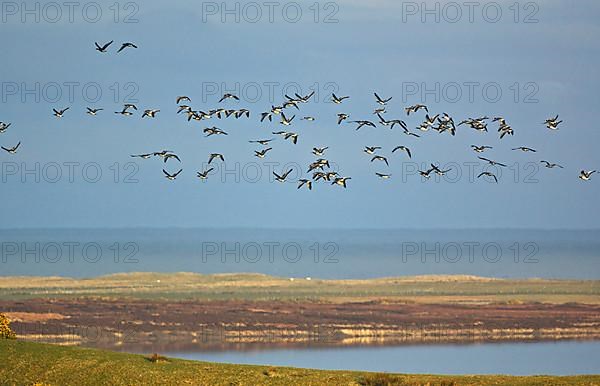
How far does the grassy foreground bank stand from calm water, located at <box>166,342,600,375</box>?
756 inches

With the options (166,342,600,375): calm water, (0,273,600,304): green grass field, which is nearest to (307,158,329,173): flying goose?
(166,342,600,375): calm water

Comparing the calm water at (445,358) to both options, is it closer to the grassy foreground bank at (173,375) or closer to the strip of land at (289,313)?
the strip of land at (289,313)

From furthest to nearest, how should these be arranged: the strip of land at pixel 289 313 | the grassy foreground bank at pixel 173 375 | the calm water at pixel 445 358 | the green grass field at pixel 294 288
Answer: the green grass field at pixel 294 288, the strip of land at pixel 289 313, the calm water at pixel 445 358, the grassy foreground bank at pixel 173 375

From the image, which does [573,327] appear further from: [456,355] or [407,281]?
[407,281]

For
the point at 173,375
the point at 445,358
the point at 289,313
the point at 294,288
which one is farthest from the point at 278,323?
the point at 173,375

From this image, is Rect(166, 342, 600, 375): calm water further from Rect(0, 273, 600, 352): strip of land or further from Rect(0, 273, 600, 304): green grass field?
Rect(0, 273, 600, 304): green grass field

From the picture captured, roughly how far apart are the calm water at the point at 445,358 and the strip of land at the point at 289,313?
3.60 meters

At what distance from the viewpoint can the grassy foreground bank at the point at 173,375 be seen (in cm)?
3778

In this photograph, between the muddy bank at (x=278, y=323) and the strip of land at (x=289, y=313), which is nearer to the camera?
the muddy bank at (x=278, y=323)

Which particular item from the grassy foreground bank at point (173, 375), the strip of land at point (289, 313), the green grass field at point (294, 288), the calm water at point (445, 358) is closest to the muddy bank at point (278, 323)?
the strip of land at point (289, 313)

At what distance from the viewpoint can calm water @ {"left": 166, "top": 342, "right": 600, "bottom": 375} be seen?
59766 mm

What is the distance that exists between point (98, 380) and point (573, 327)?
48797 mm

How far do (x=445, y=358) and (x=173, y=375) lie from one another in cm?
2958

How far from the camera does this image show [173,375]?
3847cm
